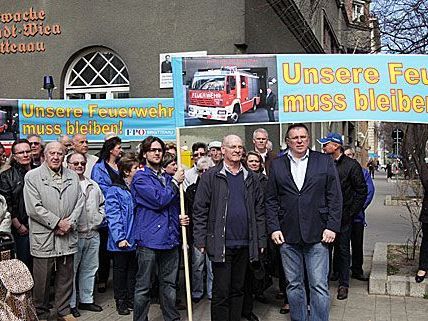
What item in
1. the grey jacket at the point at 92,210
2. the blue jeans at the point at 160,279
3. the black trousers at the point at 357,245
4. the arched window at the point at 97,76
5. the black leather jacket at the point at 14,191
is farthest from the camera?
the arched window at the point at 97,76

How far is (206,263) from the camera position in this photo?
719cm

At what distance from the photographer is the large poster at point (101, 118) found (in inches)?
354

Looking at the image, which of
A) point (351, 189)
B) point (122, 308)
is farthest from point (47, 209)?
point (351, 189)

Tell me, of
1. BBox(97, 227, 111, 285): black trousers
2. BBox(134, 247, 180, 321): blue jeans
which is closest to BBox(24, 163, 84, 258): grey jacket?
BBox(134, 247, 180, 321): blue jeans

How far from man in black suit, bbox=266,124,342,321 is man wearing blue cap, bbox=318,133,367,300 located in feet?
5.39

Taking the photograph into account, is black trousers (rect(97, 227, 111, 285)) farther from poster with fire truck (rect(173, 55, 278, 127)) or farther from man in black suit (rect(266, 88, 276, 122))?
man in black suit (rect(266, 88, 276, 122))

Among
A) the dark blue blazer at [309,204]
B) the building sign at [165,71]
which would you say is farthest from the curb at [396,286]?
the building sign at [165,71]

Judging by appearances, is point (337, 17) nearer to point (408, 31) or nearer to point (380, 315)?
point (408, 31)

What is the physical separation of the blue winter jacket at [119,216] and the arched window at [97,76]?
629 centimetres

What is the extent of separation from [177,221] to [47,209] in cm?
132

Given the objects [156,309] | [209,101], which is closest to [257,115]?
[209,101]

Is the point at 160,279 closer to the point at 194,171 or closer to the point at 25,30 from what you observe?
the point at 194,171

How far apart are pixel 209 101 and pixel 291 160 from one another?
1203 millimetres

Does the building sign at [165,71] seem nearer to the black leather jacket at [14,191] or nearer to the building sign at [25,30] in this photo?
the building sign at [25,30]
